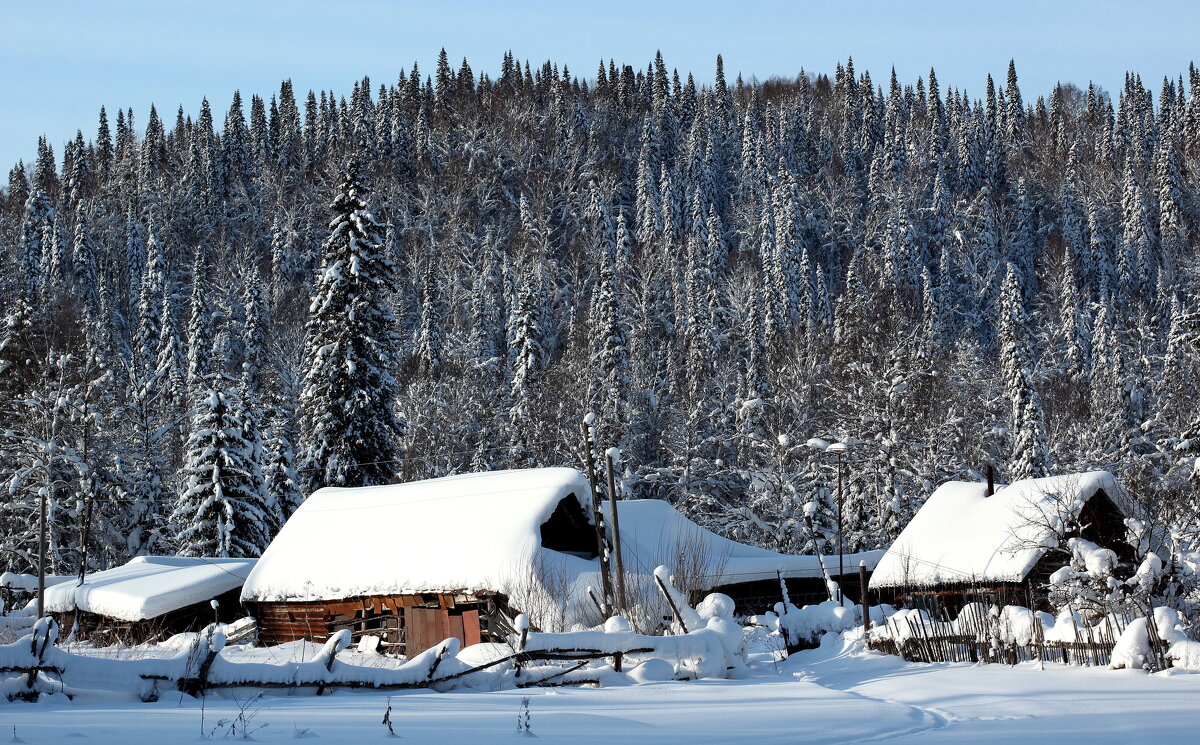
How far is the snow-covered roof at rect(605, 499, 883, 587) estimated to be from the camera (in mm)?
29234

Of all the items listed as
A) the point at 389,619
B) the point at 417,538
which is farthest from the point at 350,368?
the point at 389,619

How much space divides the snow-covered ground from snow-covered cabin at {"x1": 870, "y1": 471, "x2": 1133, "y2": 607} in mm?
12744

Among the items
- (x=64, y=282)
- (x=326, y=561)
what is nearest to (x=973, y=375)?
(x=326, y=561)

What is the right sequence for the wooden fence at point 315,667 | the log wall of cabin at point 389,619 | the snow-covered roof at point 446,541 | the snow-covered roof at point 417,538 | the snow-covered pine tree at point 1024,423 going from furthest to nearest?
the snow-covered pine tree at point 1024,423 < the snow-covered roof at point 417,538 < the snow-covered roof at point 446,541 < the log wall of cabin at point 389,619 < the wooden fence at point 315,667

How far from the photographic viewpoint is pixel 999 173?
5753 inches

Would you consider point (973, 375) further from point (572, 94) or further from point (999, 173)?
point (572, 94)

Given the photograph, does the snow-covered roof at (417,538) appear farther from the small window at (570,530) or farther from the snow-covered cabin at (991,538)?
the snow-covered cabin at (991,538)

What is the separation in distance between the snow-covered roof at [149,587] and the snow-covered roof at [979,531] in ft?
63.1

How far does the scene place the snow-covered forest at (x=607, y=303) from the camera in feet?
137

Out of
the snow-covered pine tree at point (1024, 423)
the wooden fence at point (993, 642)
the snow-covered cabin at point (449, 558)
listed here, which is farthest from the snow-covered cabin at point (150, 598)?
the snow-covered pine tree at point (1024, 423)

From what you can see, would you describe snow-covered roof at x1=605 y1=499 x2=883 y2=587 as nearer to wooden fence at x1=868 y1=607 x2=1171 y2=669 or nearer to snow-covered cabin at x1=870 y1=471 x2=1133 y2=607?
snow-covered cabin at x1=870 y1=471 x2=1133 y2=607

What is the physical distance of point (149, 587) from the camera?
32719mm

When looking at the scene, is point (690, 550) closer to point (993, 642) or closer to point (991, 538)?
point (991, 538)

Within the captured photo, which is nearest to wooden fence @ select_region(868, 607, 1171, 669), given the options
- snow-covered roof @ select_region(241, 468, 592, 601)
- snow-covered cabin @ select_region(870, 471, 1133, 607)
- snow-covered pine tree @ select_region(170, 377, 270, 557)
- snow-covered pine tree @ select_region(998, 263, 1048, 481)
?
snow-covered cabin @ select_region(870, 471, 1133, 607)
